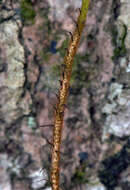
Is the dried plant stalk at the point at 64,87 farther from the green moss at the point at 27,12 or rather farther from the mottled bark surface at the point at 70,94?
the green moss at the point at 27,12

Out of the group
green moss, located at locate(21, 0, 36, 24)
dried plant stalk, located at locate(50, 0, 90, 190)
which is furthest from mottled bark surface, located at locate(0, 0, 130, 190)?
dried plant stalk, located at locate(50, 0, 90, 190)

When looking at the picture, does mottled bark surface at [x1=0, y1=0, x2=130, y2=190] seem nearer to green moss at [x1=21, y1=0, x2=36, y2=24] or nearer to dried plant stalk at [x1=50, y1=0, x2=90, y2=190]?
green moss at [x1=21, y1=0, x2=36, y2=24]

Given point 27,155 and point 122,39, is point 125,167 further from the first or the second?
point 122,39

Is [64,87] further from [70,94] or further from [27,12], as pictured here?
[27,12]

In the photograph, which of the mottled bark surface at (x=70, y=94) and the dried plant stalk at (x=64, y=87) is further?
the mottled bark surface at (x=70, y=94)

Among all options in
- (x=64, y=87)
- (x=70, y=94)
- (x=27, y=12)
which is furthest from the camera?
(x=70, y=94)

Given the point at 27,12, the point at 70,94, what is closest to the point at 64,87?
the point at 70,94

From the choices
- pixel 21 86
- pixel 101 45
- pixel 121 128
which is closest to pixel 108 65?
pixel 101 45

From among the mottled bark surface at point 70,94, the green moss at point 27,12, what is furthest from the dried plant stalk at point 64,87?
the green moss at point 27,12
